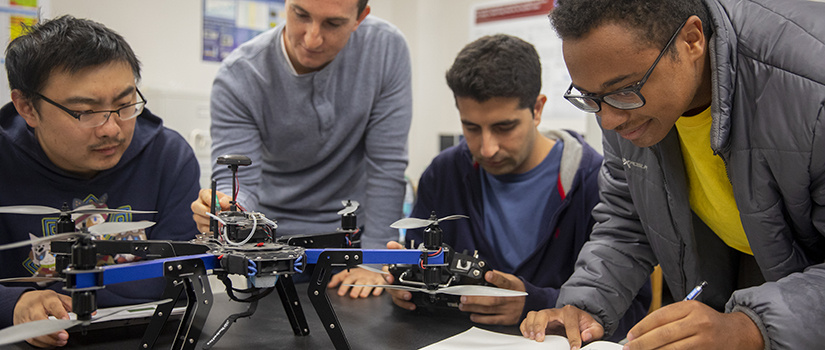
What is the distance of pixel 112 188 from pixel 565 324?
1238mm

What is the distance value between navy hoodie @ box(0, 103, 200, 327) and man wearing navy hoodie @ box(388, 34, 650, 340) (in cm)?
70

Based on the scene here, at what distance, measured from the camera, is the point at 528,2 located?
14.1 feet

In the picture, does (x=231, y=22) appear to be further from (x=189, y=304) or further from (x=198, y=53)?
(x=189, y=304)

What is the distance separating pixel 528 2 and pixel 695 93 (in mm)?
3324

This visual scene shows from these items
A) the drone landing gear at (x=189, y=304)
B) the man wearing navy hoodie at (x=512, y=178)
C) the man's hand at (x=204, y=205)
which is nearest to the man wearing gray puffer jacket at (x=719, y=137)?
the man wearing navy hoodie at (x=512, y=178)

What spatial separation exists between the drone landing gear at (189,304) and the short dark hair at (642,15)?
0.80 m

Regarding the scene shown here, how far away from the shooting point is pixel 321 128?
2020 mm

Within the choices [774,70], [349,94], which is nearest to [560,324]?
[774,70]

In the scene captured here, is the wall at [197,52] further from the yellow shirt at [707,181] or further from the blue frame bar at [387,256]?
the yellow shirt at [707,181]

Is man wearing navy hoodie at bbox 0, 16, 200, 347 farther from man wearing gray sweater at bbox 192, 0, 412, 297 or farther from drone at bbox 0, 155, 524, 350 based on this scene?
drone at bbox 0, 155, 524, 350

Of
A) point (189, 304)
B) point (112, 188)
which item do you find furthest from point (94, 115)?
point (189, 304)

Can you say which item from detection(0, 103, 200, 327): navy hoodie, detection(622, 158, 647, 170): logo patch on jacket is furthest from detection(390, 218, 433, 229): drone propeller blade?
detection(0, 103, 200, 327): navy hoodie

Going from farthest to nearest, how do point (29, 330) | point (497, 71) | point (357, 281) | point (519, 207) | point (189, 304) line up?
1. point (519, 207)
2. point (497, 71)
3. point (357, 281)
4. point (189, 304)
5. point (29, 330)

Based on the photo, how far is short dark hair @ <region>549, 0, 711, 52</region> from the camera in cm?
106
